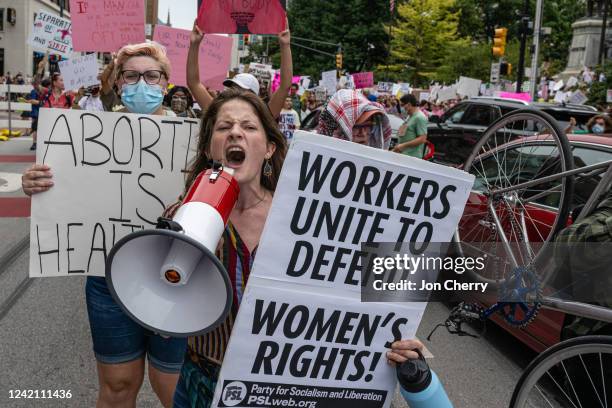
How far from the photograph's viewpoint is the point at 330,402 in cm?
179

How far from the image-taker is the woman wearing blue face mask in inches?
105

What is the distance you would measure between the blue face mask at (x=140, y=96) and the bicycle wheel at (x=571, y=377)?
2.08 m

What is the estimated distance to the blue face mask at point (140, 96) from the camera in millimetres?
3014

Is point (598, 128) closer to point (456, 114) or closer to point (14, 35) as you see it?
point (456, 114)

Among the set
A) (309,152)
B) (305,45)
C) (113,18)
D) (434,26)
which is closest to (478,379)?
(309,152)

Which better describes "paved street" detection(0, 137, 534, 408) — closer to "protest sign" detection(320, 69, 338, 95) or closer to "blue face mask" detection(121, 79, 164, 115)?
"blue face mask" detection(121, 79, 164, 115)

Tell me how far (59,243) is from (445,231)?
5.71 feet

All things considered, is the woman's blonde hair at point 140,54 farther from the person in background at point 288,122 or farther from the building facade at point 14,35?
the building facade at point 14,35

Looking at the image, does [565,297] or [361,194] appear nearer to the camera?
[361,194]

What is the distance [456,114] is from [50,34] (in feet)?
26.1

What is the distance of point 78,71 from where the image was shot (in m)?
8.55

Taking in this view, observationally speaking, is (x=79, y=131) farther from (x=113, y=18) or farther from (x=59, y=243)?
(x=113, y=18)

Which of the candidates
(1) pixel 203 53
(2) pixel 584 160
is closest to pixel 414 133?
(1) pixel 203 53

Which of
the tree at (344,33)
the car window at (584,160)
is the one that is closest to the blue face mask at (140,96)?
the car window at (584,160)
